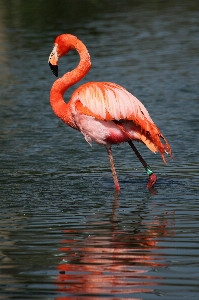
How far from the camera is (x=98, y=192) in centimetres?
803

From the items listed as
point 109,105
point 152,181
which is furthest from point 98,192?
point 109,105

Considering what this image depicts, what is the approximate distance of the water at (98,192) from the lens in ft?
17.6

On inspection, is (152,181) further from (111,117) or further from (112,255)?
(112,255)

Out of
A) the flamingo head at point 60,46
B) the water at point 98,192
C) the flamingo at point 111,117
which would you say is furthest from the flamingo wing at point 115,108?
the flamingo head at point 60,46

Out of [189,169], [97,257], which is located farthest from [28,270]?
[189,169]

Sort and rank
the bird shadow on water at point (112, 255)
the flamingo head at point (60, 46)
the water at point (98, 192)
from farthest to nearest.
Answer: the flamingo head at point (60, 46)
the water at point (98, 192)
the bird shadow on water at point (112, 255)

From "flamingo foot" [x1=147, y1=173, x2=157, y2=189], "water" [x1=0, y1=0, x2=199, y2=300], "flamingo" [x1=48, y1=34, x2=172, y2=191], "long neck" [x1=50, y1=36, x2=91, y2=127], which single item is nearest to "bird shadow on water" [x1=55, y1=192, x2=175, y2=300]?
"water" [x1=0, y1=0, x2=199, y2=300]

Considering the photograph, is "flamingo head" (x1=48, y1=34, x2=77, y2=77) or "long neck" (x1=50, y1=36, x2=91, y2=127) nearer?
"long neck" (x1=50, y1=36, x2=91, y2=127)

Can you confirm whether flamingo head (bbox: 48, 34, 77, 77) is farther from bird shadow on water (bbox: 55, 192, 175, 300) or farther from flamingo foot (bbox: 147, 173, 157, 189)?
bird shadow on water (bbox: 55, 192, 175, 300)

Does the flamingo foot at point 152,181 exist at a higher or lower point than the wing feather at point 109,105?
lower

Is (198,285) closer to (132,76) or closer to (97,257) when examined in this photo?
(97,257)

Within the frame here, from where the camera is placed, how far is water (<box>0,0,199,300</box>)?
5.37 metres

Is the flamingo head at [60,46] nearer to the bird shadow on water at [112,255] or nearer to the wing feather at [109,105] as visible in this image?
the wing feather at [109,105]

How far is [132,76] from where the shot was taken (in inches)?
575
